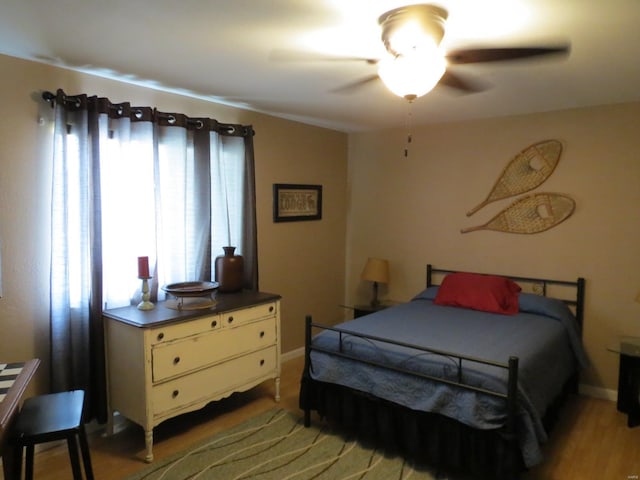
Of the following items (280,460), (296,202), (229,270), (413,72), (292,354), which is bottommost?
(280,460)

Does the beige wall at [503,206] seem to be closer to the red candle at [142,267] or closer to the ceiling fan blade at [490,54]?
the ceiling fan blade at [490,54]

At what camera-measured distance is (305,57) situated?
2.36 metres

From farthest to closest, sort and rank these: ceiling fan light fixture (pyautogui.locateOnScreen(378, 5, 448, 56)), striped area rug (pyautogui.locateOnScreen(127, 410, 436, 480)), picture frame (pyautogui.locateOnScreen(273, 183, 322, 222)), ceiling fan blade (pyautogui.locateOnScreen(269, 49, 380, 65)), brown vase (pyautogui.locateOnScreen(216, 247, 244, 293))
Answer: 1. picture frame (pyautogui.locateOnScreen(273, 183, 322, 222))
2. brown vase (pyautogui.locateOnScreen(216, 247, 244, 293))
3. striped area rug (pyautogui.locateOnScreen(127, 410, 436, 480))
4. ceiling fan blade (pyautogui.locateOnScreen(269, 49, 380, 65))
5. ceiling fan light fixture (pyautogui.locateOnScreen(378, 5, 448, 56))

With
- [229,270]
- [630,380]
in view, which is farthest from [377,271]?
[630,380]

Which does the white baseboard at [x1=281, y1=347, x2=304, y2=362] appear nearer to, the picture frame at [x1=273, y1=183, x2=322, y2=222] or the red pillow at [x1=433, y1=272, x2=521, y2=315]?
the picture frame at [x1=273, y1=183, x2=322, y2=222]

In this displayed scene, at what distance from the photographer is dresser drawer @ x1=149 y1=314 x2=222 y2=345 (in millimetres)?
2557

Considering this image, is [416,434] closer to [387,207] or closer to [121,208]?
[121,208]

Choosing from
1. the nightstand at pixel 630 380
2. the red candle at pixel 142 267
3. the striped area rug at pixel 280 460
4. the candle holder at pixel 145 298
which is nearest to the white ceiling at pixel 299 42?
the red candle at pixel 142 267

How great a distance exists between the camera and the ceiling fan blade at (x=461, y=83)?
Result: 267 centimetres

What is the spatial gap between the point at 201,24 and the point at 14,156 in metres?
1.40

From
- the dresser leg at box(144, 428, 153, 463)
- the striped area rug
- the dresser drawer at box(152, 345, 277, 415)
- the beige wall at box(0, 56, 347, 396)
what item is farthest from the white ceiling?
the striped area rug

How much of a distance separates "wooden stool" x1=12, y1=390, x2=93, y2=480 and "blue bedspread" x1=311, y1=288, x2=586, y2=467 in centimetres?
140

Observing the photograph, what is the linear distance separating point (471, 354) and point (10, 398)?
221 cm

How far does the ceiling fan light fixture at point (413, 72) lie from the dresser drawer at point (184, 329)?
1.85 m
